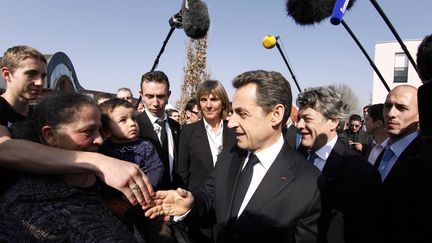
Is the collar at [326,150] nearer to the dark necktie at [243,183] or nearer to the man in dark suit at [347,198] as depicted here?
the man in dark suit at [347,198]

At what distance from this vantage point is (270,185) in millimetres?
2205

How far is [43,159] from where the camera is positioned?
4.92 ft

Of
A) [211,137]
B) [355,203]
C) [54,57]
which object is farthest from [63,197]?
[54,57]

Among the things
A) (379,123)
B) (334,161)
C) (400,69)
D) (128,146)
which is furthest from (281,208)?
(400,69)

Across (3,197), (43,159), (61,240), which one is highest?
(43,159)

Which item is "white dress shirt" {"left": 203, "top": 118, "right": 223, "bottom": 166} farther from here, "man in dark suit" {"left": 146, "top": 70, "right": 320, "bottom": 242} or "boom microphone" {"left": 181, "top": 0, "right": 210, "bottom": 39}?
"man in dark suit" {"left": 146, "top": 70, "right": 320, "bottom": 242}

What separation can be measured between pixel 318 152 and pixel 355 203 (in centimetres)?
62

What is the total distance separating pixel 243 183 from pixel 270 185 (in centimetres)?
22

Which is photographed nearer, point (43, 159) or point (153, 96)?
point (43, 159)

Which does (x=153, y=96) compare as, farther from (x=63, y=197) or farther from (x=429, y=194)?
(x=429, y=194)

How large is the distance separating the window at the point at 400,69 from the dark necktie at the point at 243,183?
40.6 meters

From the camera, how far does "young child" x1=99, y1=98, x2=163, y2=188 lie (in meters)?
3.24

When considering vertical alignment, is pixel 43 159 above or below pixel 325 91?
below

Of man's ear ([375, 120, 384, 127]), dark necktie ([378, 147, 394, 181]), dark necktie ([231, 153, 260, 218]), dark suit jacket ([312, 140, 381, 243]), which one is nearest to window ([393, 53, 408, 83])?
man's ear ([375, 120, 384, 127])
